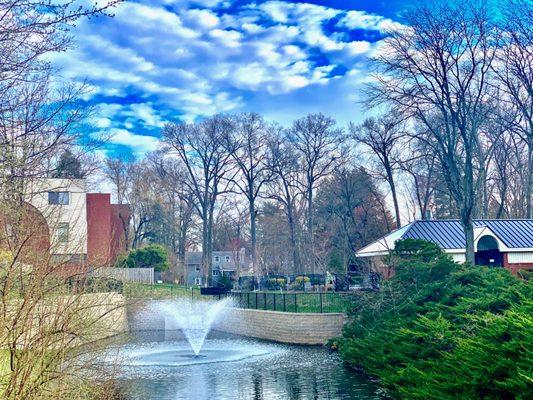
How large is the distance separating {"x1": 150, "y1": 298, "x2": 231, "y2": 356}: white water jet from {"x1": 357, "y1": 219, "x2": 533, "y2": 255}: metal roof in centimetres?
926

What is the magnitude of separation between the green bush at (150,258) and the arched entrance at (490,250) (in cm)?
2351

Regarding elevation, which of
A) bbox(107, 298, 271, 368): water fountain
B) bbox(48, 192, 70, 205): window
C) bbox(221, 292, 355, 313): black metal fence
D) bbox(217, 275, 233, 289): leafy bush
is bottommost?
bbox(107, 298, 271, 368): water fountain

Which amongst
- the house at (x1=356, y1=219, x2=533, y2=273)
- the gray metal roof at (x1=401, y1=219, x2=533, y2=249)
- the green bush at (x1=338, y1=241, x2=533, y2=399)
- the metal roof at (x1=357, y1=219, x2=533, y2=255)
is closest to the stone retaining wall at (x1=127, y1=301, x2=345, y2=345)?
the green bush at (x1=338, y1=241, x2=533, y2=399)

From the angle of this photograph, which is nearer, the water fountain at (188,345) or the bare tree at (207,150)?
the water fountain at (188,345)

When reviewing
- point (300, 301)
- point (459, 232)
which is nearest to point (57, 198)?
point (300, 301)

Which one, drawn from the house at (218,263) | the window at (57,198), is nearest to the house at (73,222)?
the window at (57,198)

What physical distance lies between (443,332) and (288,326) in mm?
13125

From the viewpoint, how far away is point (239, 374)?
16.5 m

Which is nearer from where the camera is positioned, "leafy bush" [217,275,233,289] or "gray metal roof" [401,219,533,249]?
"gray metal roof" [401,219,533,249]

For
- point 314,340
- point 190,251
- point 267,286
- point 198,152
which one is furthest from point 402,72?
point 190,251

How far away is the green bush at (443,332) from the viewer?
7715mm

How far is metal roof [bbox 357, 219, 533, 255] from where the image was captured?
96.9 feet

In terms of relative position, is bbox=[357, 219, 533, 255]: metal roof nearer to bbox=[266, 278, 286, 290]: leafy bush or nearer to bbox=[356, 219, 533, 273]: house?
bbox=[356, 219, 533, 273]: house

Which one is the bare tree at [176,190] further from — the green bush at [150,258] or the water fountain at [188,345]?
the water fountain at [188,345]
